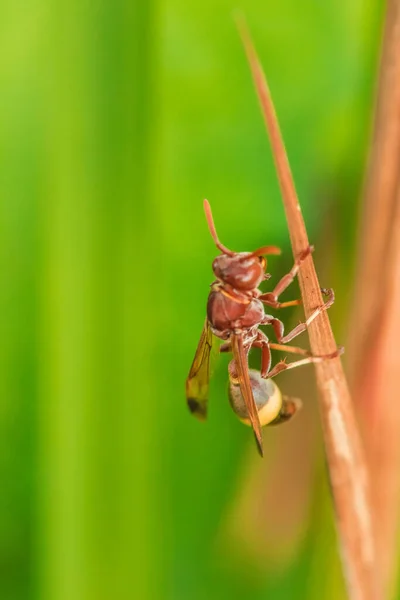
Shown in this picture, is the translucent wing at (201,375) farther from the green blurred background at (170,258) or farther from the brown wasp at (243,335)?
the green blurred background at (170,258)

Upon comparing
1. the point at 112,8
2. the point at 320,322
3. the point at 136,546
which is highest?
the point at 112,8

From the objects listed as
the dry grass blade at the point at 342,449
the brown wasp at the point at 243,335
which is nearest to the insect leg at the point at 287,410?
the brown wasp at the point at 243,335

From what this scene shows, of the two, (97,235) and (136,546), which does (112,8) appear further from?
(136,546)

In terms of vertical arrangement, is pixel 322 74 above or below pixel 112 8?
below

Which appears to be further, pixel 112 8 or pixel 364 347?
pixel 112 8

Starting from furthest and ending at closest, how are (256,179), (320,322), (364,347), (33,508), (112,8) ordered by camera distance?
1. (33,508)
2. (256,179)
3. (112,8)
4. (364,347)
5. (320,322)

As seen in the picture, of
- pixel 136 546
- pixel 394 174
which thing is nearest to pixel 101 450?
pixel 136 546

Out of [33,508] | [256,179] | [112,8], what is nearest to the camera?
[112,8]
